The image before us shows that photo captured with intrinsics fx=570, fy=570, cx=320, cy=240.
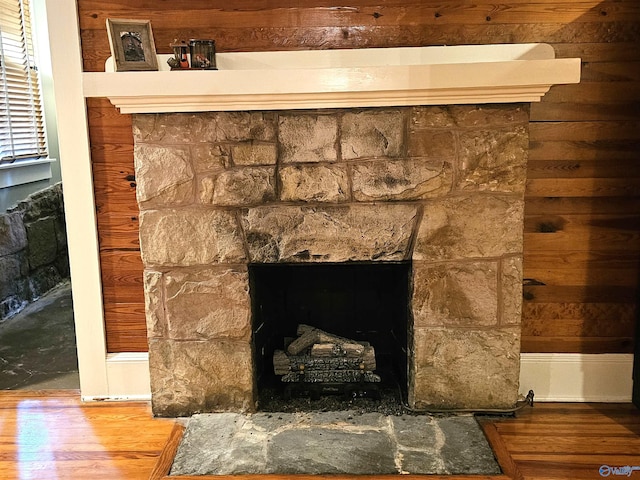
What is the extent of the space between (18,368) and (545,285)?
248 centimetres

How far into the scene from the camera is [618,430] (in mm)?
2123

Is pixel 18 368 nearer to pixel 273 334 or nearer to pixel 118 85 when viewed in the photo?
pixel 273 334

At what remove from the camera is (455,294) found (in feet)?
7.00

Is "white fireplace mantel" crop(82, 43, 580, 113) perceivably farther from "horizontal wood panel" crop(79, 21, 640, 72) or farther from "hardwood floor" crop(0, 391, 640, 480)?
"hardwood floor" crop(0, 391, 640, 480)

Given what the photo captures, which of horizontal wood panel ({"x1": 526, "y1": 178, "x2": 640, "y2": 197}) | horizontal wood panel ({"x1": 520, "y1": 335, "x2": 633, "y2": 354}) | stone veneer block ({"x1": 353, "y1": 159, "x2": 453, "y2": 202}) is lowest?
horizontal wood panel ({"x1": 520, "y1": 335, "x2": 633, "y2": 354})

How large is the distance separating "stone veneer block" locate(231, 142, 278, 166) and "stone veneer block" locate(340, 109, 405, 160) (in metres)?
0.25

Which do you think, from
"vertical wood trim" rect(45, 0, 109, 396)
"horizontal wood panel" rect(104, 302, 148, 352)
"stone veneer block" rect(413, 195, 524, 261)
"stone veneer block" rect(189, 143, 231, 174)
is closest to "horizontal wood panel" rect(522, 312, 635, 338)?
"stone veneer block" rect(413, 195, 524, 261)

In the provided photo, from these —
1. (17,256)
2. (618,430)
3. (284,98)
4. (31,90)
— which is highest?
(31,90)

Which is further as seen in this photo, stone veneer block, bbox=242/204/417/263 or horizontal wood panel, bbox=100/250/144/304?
horizontal wood panel, bbox=100/250/144/304

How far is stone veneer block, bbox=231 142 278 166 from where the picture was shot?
6.68 ft

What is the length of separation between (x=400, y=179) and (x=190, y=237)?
2.62 ft

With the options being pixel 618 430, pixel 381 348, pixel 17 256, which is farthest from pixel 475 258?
pixel 17 256

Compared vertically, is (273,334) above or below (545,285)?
below

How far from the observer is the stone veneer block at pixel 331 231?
2082mm
